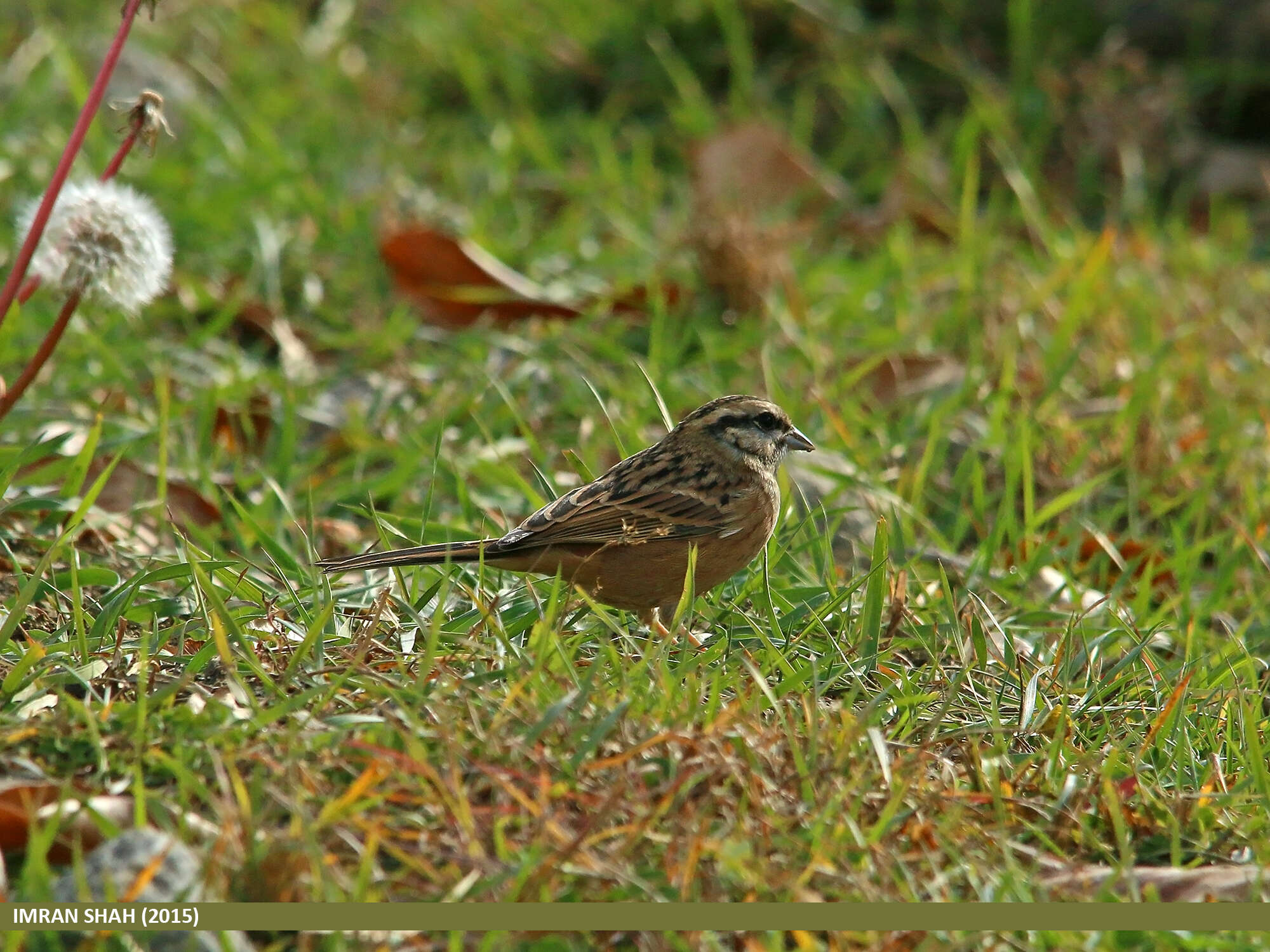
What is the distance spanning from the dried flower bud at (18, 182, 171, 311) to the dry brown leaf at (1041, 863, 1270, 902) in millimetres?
2580

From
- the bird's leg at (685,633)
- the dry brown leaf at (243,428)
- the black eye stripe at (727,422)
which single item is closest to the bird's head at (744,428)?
the black eye stripe at (727,422)

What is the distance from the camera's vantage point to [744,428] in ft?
14.0

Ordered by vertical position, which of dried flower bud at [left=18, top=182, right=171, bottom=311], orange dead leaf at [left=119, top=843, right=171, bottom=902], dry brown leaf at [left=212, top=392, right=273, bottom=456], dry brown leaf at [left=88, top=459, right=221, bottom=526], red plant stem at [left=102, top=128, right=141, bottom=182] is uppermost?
red plant stem at [left=102, top=128, right=141, bottom=182]

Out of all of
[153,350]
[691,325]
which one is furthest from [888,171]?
[153,350]

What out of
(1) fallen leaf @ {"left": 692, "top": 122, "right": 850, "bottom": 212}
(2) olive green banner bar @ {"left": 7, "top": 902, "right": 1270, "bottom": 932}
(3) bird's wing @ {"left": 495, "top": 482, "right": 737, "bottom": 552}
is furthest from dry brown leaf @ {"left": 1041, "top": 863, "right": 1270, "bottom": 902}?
(1) fallen leaf @ {"left": 692, "top": 122, "right": 850, "bottom": 212}

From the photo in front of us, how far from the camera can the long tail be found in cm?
353

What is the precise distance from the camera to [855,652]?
11.8ft

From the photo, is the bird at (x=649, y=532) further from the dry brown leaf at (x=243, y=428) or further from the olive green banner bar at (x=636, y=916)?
the dry brown leaf at (x=243, y=428)

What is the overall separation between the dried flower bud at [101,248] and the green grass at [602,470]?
49 centimetres

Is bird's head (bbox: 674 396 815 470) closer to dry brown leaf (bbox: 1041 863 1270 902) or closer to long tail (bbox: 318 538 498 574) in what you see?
long tail (bbox: 318 538 498 574)

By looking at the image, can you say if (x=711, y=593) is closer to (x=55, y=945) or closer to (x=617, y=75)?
(x=55, y=945)

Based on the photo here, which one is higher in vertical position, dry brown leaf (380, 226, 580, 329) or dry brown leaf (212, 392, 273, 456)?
dry brown leaf (380, 226, 580, 329)

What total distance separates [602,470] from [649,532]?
43.5 inches

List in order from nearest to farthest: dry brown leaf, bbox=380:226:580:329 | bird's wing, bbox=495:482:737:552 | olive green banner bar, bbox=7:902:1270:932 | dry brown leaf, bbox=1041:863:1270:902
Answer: olive green banner bar, bbox=7:902:1270:932 < dry brown leaf, bbox=1041:863:1270:902 < bird's wing, bbox=495:482:737:552 < dry brown leaf, bbox=380:226:580:329
